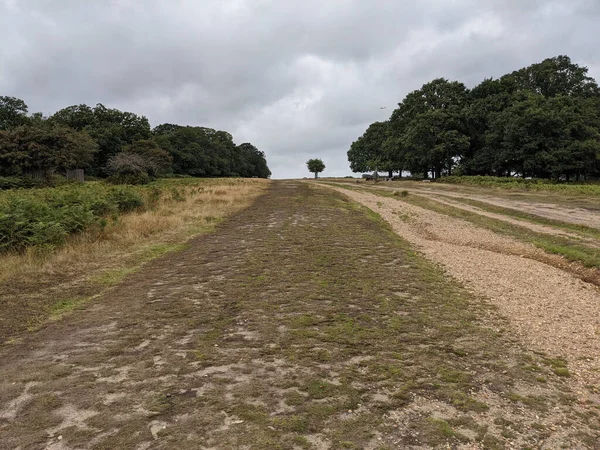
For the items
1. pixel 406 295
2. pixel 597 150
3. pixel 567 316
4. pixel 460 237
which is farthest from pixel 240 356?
pixel 597 150

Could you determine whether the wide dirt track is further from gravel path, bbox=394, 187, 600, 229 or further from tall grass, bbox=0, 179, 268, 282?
gravel path, bbox=394, 187, 600, 229

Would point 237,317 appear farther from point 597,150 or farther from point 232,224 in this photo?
point 597,150

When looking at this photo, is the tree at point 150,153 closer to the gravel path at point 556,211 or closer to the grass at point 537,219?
the grass at point 537,219

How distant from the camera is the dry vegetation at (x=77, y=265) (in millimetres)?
6605

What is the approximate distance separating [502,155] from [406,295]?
51.6 meters

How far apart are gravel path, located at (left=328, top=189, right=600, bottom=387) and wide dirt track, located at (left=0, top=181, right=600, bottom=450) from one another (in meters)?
0.31

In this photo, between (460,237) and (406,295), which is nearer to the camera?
(406,295)

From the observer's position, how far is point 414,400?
3.85 meters

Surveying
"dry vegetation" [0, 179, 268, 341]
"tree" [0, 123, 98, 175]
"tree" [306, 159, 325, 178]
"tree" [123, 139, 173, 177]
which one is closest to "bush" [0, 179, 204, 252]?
"dry vegetation" [0, 179, 268, 341]

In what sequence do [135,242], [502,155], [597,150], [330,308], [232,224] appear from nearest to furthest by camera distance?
[330,308] → [135,242] → [232,224] → [597,150] → [502,155]

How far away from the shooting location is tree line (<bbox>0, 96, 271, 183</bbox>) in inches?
1609

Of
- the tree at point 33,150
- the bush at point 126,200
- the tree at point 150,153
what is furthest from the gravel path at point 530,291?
the tree at point 150,153

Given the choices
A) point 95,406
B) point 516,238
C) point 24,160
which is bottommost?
point 516,238

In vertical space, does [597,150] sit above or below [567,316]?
above
